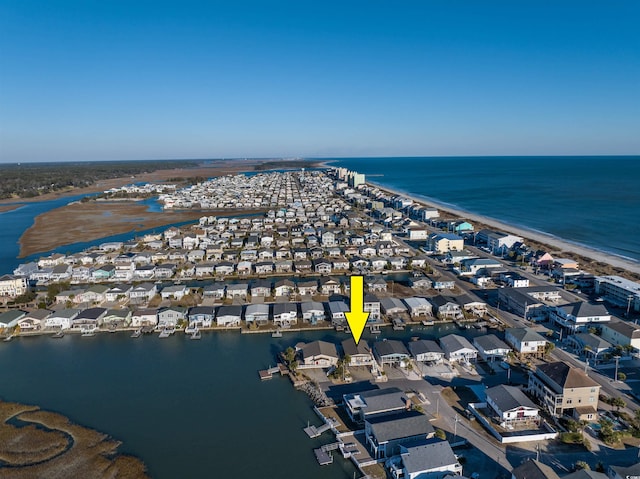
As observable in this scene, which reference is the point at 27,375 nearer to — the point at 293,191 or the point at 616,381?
the point at 616,381

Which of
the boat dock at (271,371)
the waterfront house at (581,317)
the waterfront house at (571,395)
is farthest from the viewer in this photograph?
the waterfront house at (581,317)

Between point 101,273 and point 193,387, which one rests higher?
point 101,273

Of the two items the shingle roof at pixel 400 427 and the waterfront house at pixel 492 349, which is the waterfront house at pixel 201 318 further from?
the waterfront house at pixel 492 349

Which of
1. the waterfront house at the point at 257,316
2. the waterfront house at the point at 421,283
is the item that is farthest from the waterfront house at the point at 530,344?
the waterfront house at the point at 257,316

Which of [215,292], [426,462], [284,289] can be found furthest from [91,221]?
[426,462]

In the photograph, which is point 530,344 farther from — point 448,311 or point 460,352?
point 448,311

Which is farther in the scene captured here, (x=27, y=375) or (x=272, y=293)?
(x=272, y=293)

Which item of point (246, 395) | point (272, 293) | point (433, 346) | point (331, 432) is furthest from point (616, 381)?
point (272, 293)
